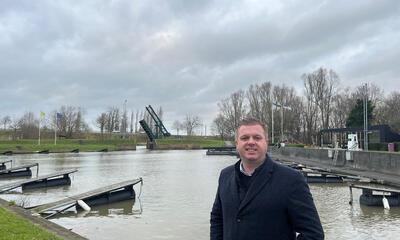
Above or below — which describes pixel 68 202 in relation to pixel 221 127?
below

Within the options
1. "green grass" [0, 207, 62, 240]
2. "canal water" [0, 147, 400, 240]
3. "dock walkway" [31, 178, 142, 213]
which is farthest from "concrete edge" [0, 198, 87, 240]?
"dock walkway" [31, 178, 142, 213]

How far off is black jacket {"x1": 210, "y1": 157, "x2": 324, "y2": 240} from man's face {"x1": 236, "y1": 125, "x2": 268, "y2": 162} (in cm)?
10

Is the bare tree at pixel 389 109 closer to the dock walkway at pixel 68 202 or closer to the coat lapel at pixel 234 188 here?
the dock walkway at pixel 68 202

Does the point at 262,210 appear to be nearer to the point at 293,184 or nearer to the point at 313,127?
the point at 293,184

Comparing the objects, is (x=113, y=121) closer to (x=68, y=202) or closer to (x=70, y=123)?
(x=70, y=123)

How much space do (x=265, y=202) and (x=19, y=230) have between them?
23.7 ft

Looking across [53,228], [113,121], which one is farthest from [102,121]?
[53,228]

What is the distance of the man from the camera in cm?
297

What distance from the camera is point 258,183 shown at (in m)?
3.01

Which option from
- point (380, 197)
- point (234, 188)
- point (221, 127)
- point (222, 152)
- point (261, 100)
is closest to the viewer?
point (234, 188)

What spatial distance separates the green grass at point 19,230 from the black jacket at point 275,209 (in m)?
6.19

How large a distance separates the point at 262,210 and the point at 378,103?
268 ft

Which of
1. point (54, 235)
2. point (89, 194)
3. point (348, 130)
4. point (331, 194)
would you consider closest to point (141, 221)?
point (89, 194)

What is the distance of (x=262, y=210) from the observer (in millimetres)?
2965
